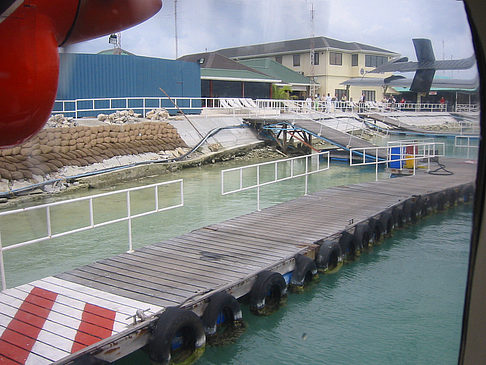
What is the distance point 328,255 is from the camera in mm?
7559

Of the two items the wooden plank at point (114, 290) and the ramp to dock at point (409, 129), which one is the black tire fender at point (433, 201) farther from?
the wooden plank at point (114, 290)

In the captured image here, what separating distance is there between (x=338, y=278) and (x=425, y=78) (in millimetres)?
6495

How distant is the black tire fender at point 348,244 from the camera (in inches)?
322

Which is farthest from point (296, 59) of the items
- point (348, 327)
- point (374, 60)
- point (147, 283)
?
point (348, 327)

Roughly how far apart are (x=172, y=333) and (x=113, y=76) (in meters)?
3.42

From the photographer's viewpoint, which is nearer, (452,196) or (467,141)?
(467,141)

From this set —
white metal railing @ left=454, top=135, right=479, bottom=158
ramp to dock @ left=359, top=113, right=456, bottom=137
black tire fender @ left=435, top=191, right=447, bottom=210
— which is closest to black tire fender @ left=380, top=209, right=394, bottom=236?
ramp to dock @ left=359, top=113, right=456, bottom=137

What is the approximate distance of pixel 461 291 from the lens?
4.84 ft

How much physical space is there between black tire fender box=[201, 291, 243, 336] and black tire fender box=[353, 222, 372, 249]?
340 cm

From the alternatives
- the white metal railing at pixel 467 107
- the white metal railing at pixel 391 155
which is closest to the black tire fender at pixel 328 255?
the white metal railing at pixel 391 155

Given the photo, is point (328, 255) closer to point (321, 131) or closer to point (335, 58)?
point (335, 58)

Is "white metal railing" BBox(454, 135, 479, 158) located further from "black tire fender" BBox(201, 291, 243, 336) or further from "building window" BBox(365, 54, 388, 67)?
"black tire fender" BBox(201, 291, 243, 336)

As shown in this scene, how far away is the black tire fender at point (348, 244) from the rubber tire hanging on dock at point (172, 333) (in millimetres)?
3814

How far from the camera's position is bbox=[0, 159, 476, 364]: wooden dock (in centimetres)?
414
